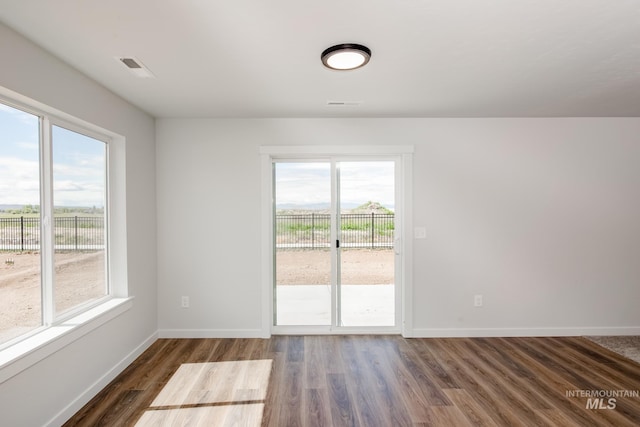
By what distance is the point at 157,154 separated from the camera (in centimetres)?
356

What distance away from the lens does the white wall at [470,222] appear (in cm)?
357

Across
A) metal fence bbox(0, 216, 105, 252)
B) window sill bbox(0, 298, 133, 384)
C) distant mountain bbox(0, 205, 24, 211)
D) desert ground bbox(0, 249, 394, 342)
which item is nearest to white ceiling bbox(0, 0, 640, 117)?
distant mountain bbox(0, 205, 24, 211)

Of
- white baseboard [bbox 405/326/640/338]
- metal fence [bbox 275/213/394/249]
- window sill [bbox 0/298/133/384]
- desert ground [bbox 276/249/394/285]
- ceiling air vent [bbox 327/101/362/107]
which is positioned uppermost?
ceiling air vent [bbox 327/101/362/107]

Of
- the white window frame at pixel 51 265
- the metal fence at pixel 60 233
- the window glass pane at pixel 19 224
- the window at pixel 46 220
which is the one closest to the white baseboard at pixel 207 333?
the white window frame at pixel 51 265

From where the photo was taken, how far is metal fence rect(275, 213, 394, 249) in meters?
3.71

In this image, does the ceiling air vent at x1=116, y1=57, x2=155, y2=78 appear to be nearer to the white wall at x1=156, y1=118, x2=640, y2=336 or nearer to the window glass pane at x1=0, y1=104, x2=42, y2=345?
the window glass pane at x1=0, y1=104, x2=42, y2=345

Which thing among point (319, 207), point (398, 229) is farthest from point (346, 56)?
point (398, 229)

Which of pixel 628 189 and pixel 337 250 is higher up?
pixel 628 189

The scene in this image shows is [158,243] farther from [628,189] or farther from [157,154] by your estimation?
[628,189]

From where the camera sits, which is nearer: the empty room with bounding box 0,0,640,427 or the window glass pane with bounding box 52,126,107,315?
the empty room with bounding box 0,0,640,427

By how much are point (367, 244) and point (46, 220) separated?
288cm

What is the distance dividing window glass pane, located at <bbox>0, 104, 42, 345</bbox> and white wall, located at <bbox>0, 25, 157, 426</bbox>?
244mm

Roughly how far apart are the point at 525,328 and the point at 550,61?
2839mm

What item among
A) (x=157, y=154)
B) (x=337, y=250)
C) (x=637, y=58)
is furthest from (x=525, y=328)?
(x=157, y=154)
